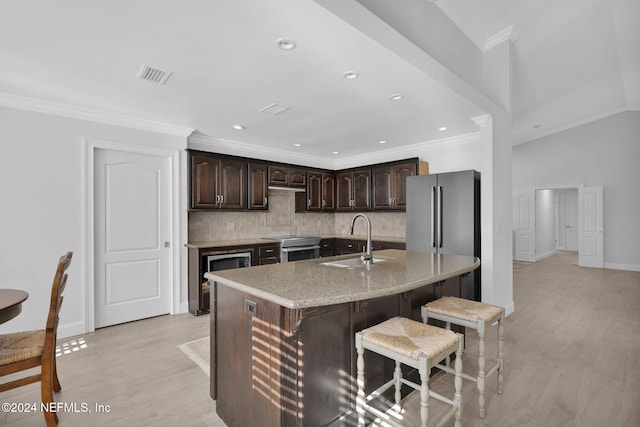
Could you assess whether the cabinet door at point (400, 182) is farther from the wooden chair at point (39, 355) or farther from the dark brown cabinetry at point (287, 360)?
the wooden chair at point (39, 355)

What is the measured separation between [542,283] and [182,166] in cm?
666

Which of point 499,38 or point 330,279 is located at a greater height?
point 499,38

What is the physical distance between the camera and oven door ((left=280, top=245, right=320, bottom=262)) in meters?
4.86

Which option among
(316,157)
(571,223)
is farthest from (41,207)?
(571,223)

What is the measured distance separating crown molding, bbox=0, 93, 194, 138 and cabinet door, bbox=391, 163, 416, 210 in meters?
3.31

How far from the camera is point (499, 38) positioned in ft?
12.1

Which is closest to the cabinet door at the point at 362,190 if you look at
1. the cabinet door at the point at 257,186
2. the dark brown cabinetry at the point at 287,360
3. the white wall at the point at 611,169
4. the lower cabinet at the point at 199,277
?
the cabinet door at the point at 257,186

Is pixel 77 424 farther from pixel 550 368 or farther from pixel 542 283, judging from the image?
pixel 542 283

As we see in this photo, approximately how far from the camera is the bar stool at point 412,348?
4.91 feet

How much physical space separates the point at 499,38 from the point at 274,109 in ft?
9.31

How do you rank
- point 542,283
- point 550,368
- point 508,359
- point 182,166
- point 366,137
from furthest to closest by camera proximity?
point 542,283, point 366,137, point 182,166, point 508,359, point 550,368

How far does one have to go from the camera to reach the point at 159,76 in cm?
270

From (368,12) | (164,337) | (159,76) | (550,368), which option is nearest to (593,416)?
(550,368)

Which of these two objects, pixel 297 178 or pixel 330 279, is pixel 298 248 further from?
pixel 330 279
